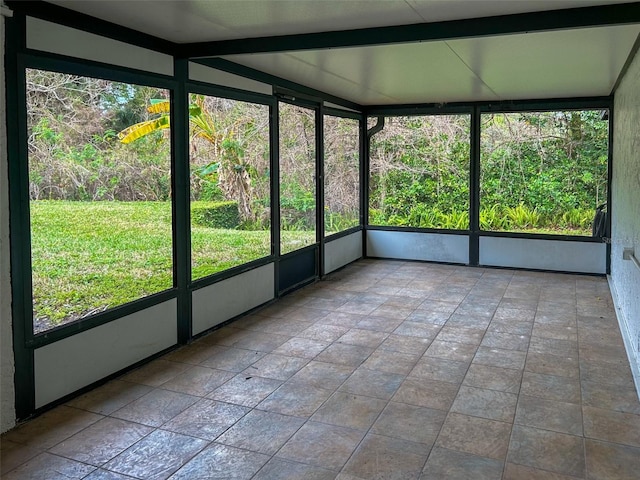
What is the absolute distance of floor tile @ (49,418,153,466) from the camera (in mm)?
2756

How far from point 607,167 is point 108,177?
6319 millimetres

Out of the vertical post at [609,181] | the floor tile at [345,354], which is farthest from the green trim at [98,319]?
the vertical post at [609,181]

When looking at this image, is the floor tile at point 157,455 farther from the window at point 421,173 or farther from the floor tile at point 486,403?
Answer: the window at point 421,173

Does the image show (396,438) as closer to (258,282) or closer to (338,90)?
(258,282)

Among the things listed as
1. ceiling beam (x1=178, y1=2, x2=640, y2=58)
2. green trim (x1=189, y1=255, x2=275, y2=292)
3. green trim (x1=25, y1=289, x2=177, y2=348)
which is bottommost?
green trim (x1=25, y1=289, x2=177, y2=348)

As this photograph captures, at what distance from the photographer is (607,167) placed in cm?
721

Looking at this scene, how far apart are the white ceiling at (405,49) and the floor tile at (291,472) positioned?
8.00 ft

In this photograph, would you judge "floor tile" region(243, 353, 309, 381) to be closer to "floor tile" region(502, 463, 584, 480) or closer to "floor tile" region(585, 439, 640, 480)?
"floor tile" region(502, 463, 584, 480)

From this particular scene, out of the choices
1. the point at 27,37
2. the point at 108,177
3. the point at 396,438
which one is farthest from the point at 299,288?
the point at 27,37

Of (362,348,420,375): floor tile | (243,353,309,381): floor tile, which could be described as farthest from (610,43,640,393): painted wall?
(243,353,309,381): floor tile

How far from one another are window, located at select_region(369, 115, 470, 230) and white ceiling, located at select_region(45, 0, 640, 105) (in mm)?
1032

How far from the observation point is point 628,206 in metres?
4.87

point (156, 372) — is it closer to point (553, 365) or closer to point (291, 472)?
point (291, 472)

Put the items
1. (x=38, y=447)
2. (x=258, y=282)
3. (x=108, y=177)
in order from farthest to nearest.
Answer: (x=258, y=282), (x=108, y=177), (x=38, y=447)
